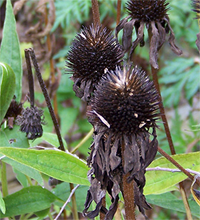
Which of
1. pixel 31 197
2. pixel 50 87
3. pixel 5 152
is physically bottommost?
pixel 31 197

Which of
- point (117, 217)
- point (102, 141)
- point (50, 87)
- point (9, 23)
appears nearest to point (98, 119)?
point (102, 141)

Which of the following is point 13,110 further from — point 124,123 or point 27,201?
point 124,123

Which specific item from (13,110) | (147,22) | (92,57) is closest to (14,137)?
(13,110)

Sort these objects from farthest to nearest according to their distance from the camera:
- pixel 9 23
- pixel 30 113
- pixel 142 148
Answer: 1. pixel 9 23
2. pixel 30 113
3. pixel 142 148

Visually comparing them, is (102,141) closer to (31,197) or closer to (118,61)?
(118,61)

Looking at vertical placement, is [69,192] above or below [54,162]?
below

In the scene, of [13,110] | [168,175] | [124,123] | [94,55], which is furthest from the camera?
[13,110]

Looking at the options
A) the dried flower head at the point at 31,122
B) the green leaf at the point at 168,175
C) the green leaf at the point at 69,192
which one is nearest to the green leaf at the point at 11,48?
the dried flower head at the point at 31,122
